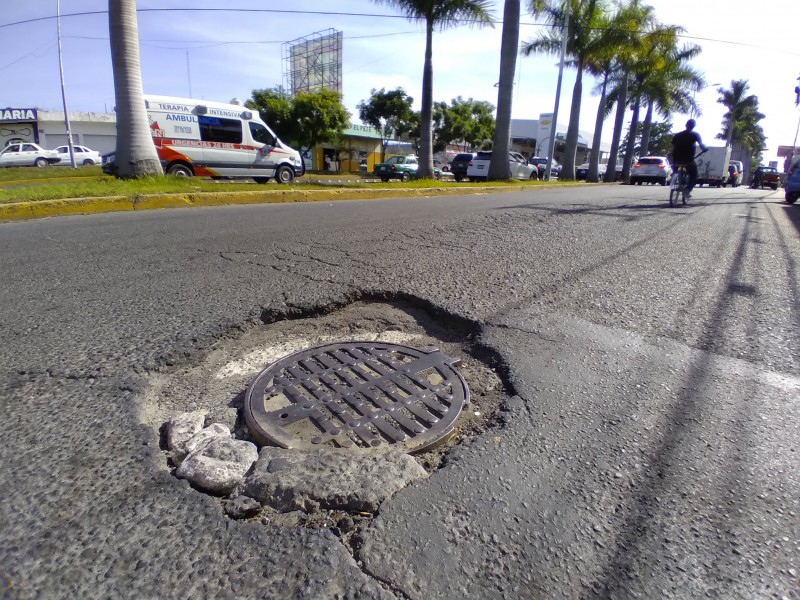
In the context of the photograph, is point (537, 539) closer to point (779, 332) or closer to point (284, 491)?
point (284, 491)

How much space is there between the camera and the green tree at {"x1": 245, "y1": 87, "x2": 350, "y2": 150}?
3077 cm

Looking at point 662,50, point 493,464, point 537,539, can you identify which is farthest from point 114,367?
point 662,50

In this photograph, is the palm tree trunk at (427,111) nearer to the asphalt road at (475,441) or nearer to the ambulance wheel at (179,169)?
the ambulance wheel at (179,169)

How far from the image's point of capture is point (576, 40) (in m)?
23.7

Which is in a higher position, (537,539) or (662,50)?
(662,50)

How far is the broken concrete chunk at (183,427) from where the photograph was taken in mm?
1653

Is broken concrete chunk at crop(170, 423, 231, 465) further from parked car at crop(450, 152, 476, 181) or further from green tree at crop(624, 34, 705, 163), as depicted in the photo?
green tree at crop(624, 34, 705, 163)

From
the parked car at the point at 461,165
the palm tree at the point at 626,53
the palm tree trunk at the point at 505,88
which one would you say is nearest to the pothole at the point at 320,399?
the palm tree trunk at the point at 505,88

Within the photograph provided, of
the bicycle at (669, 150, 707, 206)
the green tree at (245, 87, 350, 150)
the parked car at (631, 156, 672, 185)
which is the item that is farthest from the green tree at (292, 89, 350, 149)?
the bicycle at (669, 150, 707, 206)

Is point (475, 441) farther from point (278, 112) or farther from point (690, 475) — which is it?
point (278, 112)

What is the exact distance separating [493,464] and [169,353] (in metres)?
1.62

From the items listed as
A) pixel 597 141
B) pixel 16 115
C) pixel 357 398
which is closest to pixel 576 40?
pixel 597 141

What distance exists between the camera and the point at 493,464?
5.27 feet

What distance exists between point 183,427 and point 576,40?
27.4 meters
